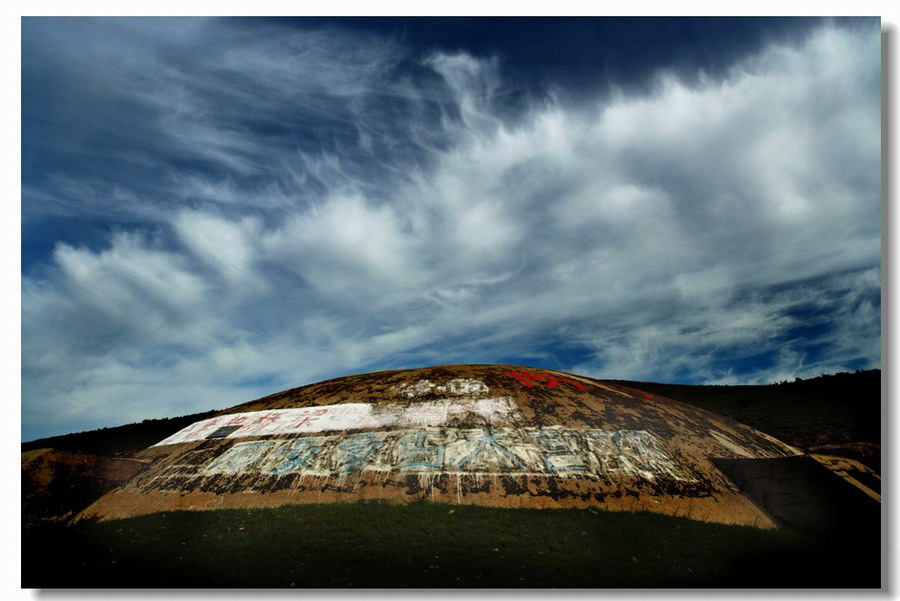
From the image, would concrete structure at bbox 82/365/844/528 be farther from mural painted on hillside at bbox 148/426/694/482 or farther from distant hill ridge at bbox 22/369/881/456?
distant hill ridge at bbox 22/369/881/456

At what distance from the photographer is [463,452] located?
2127 cm

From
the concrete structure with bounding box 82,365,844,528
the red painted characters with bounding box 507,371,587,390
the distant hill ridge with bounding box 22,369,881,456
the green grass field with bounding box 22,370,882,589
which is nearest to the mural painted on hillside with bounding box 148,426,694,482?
the concrete structure with bounding box 82,365,844,528

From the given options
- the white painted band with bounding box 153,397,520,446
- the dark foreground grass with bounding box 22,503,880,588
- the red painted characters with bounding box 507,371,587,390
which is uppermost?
the red painted characters with bounding box 507,371,587,390

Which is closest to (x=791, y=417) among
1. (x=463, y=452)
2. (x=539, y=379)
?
(x=539, y=379)

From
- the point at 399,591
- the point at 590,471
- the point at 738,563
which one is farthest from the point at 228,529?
the point at 738,563

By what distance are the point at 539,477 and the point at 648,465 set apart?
571 cm

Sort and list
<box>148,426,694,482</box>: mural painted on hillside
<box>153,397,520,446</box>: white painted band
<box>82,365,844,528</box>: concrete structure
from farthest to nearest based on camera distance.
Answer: <box>153,397,520,446</box>: white painted band < <box>148,426,694,482</box>: mural painted on hillside < <box>82,365,844,528</box>: concrete structure

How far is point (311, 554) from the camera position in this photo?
49.3 ft

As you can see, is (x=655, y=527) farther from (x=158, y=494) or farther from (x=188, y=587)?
(x=158, y=494)

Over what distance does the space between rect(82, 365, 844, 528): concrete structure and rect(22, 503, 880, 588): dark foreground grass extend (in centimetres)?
120

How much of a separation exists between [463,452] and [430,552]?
650 cm

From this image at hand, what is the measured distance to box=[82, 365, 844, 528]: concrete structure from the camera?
19062mm

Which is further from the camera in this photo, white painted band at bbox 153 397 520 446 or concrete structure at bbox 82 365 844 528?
white painted band at bbox 153 397 520 446

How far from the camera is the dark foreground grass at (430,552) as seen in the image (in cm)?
1381
